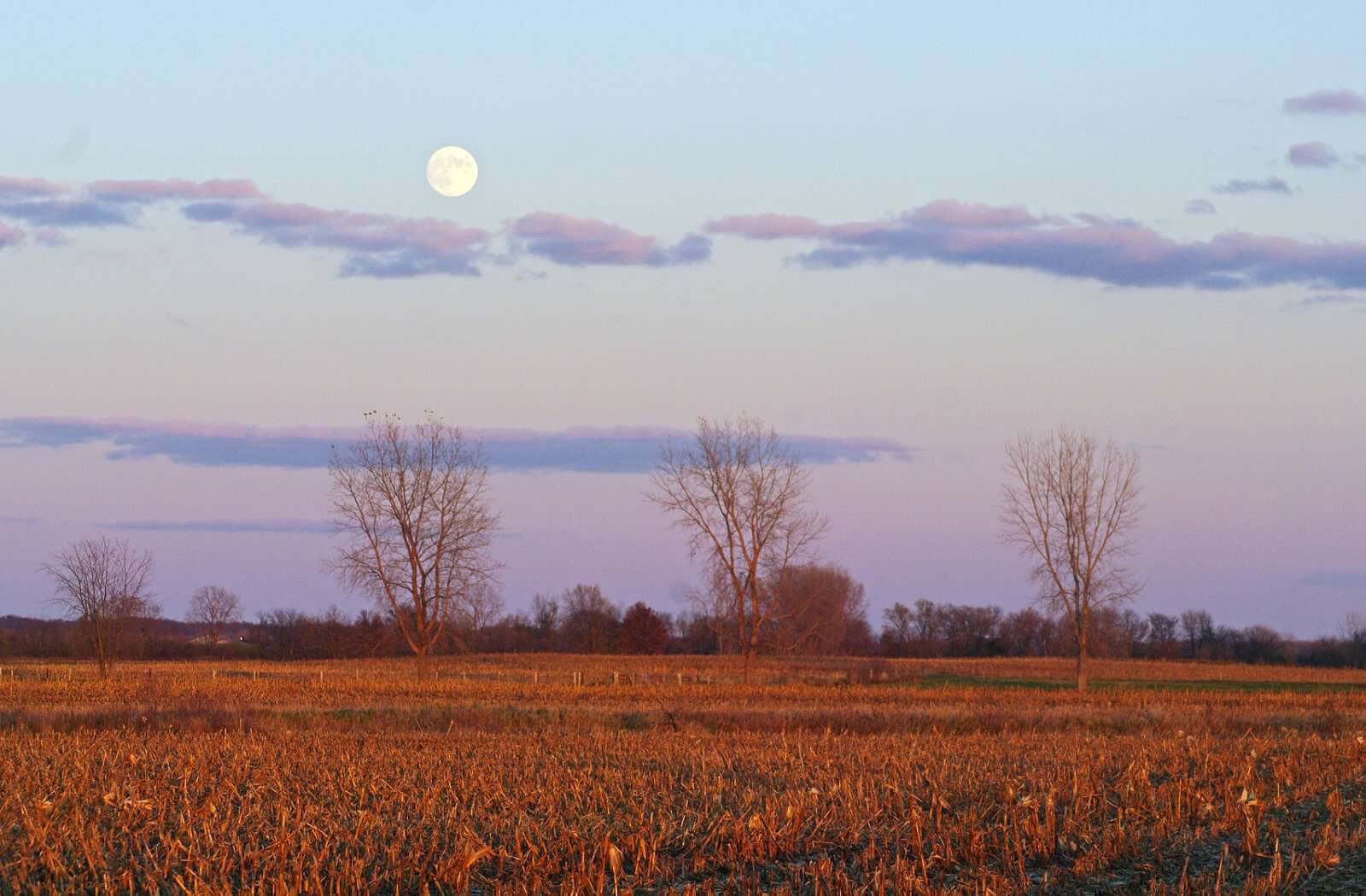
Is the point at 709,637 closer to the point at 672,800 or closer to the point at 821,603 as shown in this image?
the point at 821,603

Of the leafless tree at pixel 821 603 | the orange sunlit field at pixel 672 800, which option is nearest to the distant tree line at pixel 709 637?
the leafless tree at pixel 821 603

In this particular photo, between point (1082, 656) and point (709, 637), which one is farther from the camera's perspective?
point (709, 637)

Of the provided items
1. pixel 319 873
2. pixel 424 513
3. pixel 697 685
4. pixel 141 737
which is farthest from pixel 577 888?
pixel 424 513

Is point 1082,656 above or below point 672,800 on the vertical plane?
below

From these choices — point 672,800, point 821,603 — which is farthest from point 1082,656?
point 821,603

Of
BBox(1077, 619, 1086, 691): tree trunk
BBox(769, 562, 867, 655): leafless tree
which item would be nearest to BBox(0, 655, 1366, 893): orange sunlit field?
BBox(1077, 619, 1086, 691): tree trunk

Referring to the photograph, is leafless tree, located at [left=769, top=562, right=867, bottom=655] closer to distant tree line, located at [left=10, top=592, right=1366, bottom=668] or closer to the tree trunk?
distant tree line, located at [left=10, top=592, right=1366, bottom=668]

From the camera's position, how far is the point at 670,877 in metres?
10.1

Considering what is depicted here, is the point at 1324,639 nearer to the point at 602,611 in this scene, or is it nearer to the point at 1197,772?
the point at 602,611

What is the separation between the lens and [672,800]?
1382 cm

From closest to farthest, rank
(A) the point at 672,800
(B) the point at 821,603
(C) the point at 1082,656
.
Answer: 1. (A) the point at 672,800
2. (C) the point at 1082,656
3. (B) the point at 821,603

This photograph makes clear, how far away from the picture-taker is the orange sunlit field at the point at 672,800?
10.1 m

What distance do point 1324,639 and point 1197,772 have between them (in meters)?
92.4

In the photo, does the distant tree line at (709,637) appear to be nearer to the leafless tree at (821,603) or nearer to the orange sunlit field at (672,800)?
the leafless tree at (821,603)
